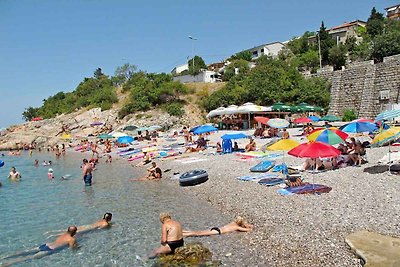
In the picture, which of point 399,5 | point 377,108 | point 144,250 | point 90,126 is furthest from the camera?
point 399,5

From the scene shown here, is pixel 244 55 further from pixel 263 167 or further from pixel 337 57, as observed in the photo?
pixel 263 167

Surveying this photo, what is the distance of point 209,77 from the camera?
190 feet

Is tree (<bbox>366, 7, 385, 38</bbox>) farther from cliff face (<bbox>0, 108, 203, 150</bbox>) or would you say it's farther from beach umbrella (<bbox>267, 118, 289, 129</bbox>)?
beach umbrella (<bbox>267, 118, 289, 129</bbox>)

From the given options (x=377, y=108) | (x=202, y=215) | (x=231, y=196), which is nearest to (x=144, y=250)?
(x=202, y=215)

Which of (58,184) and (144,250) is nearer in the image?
(144,250)

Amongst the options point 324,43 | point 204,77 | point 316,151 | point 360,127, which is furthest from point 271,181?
point 324,43

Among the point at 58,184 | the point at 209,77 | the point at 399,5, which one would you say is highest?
the point at 399,5

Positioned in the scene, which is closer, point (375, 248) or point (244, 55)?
point (375, 248)

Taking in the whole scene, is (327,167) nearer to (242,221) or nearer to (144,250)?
(242,221)

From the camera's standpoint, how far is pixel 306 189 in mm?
10656

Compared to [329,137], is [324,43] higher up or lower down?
higher up

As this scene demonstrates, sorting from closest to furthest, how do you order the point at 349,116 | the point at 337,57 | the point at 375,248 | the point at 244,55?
the point at 375,248 < the point at 349,116 < the point at 337,57 < the point at 244,55

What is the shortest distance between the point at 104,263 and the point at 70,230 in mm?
1852

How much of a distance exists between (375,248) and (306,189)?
14.3 ft
